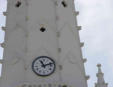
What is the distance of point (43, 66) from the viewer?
2369 centimetres

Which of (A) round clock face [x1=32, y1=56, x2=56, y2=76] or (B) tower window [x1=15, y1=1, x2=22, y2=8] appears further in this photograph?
(B) tower window [x1=15, y1=1, x2=22, y2=8]

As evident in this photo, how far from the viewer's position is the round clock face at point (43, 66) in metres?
23.5

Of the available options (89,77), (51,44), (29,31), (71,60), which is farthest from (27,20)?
(89,77)

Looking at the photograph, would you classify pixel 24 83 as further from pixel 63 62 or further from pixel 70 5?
pixel 70 5

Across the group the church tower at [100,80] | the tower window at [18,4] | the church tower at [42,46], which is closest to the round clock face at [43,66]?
the church tower at [42,46]

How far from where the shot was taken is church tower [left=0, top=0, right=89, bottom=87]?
23.6m

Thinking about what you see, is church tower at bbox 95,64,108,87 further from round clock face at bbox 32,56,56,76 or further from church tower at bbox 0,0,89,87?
round clock face at bbox 32,56,56,76

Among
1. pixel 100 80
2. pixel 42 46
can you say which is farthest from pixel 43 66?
pixel 100 80

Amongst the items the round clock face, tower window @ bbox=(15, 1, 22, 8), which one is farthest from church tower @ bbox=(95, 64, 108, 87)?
tower window @ bbox=(15, 1, 22, 8)

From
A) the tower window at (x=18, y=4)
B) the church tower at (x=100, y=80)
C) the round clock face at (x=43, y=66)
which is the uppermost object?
the tower window at (x=18, y=4)

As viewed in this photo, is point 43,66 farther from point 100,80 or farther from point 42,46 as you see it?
point 100,80

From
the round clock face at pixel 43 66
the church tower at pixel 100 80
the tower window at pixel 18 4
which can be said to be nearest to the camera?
the round clock face at pixel 43 66

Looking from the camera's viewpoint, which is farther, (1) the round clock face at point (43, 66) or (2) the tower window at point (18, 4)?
(2) the tower window at point (18, 4)

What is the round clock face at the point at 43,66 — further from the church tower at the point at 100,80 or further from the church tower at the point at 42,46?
the church tower at the point at 100,80
